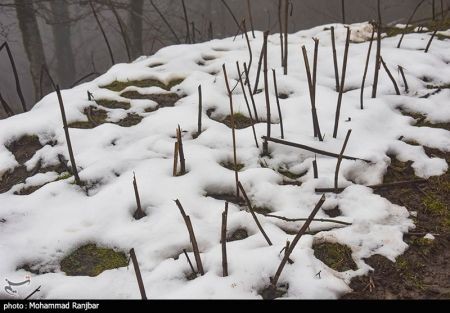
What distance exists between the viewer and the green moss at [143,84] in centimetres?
352

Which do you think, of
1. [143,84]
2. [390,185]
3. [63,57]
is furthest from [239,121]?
[63,57]

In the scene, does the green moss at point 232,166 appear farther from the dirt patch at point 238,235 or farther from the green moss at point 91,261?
the green moss at point 91,261

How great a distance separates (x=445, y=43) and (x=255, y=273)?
3.63m

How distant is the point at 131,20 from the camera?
8352mm

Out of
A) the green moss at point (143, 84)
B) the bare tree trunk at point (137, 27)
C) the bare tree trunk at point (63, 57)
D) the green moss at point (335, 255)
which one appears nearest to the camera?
the green moss at point (335, 255)

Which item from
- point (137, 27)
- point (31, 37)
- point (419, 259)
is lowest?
point (419, 259)

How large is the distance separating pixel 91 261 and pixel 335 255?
1166 mm

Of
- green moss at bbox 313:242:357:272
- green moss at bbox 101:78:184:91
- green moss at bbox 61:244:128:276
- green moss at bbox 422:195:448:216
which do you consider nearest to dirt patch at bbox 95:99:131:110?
green moss at bbox 101:78:184:91

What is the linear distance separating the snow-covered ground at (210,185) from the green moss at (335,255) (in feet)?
0.12

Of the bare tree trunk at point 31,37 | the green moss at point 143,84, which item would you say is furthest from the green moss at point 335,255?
the bare tree trunk at point 31,37

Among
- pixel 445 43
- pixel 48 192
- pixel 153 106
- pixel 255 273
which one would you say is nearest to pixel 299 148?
pixel 255 273

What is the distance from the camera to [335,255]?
180cm

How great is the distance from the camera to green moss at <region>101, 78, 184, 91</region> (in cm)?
352

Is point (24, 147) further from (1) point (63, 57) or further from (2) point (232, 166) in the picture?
(1) point (63, 57)
